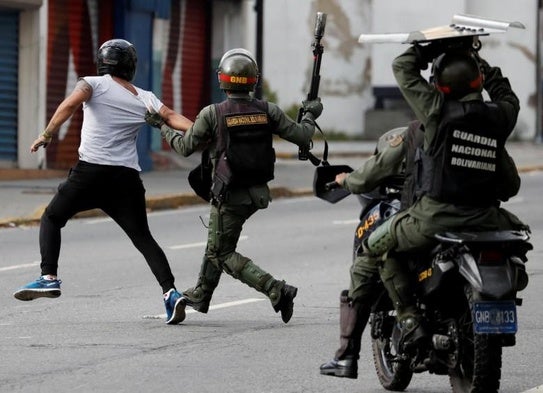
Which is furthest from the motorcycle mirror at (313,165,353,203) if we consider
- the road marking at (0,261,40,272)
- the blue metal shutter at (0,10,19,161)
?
the blue metal shutter at (0,10,19,161)

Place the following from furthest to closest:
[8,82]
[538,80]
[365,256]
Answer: [538,80] → [8,82] → [365,256]

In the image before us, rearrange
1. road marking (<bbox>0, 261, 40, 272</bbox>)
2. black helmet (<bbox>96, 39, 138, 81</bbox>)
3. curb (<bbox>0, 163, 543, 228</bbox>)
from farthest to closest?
curb (<bbox>0, 163, 543, 228</bbox>)
road marking (<bbox>0, 261, 40, 272</bbox>)
black helmet (<bbox>96, 39, 138, 81</bbox>)

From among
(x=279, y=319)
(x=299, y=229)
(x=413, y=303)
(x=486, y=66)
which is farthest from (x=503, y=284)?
(x=299, y=229)

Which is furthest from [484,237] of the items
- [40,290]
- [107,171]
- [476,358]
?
[40,290]

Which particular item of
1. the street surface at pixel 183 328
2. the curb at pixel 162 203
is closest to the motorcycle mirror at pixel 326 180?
the street surface at pixel 183 328

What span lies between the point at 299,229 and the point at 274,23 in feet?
85.6

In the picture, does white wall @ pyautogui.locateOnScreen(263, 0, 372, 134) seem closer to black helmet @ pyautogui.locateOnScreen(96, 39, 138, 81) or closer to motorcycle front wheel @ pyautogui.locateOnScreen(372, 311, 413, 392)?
black helmet @ pyautogui.locateOnScreen(96, 39, 138, 81)

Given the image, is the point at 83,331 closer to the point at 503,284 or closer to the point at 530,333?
the point at 530,333

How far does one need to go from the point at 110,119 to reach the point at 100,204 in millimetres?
544

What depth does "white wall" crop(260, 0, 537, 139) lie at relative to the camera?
42500 mm

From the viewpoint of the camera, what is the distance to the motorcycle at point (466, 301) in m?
6.84

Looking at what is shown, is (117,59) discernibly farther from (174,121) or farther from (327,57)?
(327,57)

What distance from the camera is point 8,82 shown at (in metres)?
24.8

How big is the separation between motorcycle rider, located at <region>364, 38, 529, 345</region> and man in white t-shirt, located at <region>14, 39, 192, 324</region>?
11.2ft
